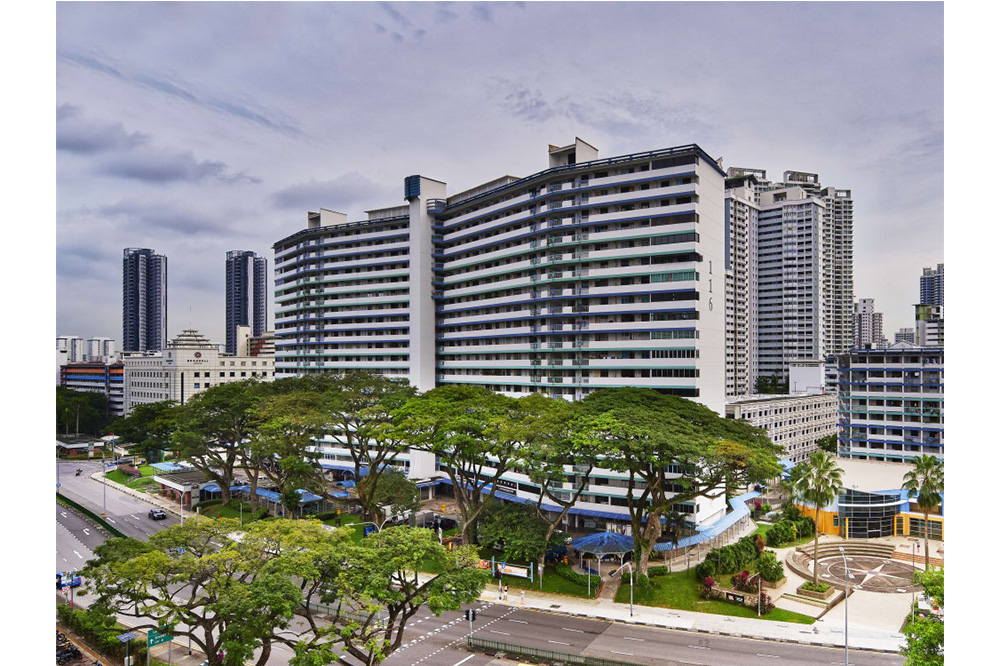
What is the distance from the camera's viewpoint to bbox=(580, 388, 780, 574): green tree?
3453 centimetres

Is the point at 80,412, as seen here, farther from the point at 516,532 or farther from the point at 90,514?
the point at 516,532

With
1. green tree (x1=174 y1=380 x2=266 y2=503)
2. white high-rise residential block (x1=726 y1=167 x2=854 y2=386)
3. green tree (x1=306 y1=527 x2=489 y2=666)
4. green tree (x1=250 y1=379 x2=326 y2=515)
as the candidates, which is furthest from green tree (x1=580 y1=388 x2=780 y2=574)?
white high-rise residential block (x1=726 y1=167 x2=854 y2=386)

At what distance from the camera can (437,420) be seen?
41.3 metres

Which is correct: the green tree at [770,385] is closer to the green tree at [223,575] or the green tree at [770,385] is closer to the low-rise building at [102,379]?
the green tree at [223,575]

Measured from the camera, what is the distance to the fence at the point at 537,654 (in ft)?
89.4

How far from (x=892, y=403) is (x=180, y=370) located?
9488 centimetres

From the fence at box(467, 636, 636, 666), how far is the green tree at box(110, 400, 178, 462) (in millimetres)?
36941

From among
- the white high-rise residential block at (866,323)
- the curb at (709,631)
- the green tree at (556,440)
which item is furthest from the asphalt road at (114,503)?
the white high-rise residential block at (866,323)

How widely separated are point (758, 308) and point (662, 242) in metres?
88.5

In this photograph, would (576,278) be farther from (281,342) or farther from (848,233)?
(848,233)

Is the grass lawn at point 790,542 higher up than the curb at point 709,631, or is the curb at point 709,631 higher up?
the curb at point 709,631

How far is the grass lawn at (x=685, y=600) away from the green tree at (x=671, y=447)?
1494mm

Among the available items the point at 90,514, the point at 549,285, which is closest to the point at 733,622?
the point at 549,285

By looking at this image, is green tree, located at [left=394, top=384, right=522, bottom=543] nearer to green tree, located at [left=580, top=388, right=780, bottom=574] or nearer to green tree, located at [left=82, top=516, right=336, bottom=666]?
green tree, located at [left=580, top=388, right=780, bottom=574]
